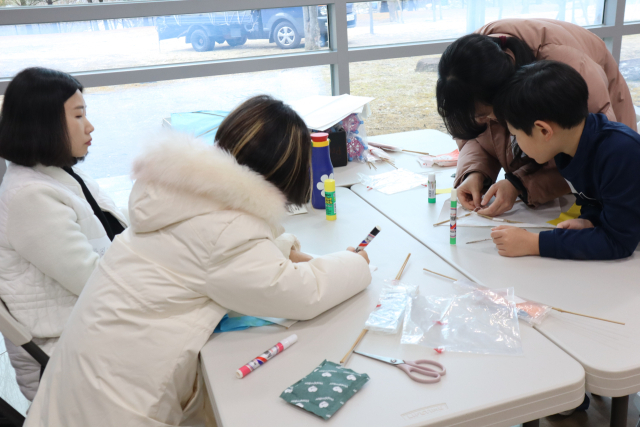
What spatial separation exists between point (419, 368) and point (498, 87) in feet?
2.90

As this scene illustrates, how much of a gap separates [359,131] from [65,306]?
4.50ft

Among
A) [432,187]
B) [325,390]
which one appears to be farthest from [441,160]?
[325,390]

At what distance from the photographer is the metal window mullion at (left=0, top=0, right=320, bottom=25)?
2.73 meters

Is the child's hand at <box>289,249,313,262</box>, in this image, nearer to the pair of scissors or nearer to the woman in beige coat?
the pair of scissors

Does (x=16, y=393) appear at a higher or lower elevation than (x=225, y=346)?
lower

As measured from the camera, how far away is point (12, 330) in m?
1.16

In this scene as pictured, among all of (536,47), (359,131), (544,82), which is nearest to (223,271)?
(544,82)

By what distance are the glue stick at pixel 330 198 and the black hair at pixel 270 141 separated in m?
0.48

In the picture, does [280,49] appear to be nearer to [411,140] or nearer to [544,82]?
[411,140]

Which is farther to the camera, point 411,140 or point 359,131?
point 411,140

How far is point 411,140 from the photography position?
254 cm

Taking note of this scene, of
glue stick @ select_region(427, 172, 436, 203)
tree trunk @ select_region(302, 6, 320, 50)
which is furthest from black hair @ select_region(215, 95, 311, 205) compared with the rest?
tree trunk @ select_region(302, 6, 320, 50)

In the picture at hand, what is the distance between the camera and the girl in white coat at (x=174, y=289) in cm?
101

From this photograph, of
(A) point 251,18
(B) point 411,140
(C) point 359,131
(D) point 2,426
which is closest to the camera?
(D) point 2,426
